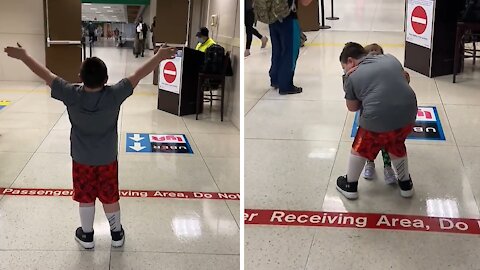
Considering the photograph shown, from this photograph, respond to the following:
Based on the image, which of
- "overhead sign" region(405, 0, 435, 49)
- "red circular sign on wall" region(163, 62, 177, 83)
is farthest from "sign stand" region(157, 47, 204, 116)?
"overhead sign" region(405, 0, 435, 49)

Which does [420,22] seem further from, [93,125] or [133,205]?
[93,125]

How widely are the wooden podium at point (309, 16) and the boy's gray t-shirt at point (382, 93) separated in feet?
22.4

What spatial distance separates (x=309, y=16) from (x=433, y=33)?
3.96m

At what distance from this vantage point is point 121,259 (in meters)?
A: 2.96

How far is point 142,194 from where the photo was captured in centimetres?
397

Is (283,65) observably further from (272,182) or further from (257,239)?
(257,239)

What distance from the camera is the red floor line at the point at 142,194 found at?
12.6 feet

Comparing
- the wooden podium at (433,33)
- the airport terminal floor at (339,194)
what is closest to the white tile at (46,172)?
the airport terminal floor at (339,194)

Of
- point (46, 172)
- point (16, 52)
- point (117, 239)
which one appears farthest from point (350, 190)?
point (46, 172)

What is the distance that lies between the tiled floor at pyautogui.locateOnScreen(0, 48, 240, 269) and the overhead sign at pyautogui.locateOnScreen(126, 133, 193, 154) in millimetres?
92

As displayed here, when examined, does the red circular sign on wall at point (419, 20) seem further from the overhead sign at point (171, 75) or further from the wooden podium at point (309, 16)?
the wooden podium at point (309, 16)

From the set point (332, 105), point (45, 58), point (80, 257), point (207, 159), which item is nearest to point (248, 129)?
point (207, 159)

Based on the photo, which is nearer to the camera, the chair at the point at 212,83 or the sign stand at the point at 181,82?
the chair at the point at 212,83

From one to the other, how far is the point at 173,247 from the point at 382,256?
3.83 ft
